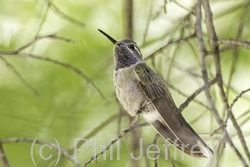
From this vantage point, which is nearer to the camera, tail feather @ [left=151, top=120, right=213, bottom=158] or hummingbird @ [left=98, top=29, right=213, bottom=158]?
tail feather @ [left=151, top=120, right=213, bottom=158]

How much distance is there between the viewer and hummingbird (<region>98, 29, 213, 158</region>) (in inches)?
104

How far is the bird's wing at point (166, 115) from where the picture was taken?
2585mm

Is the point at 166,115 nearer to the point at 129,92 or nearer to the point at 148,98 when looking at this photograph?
the point at 148,98

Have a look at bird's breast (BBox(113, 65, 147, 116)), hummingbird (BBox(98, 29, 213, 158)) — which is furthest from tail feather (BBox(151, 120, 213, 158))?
bird's breast (BBox(113, 65, 147, 116))

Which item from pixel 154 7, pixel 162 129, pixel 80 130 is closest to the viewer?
pixel 162 129

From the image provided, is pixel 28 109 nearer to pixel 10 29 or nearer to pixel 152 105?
pixel 10 29

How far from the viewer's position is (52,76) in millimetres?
3551

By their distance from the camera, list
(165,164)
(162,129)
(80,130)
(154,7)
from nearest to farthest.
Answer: (162,129) → (165,164) → (80,130) → (154,7)

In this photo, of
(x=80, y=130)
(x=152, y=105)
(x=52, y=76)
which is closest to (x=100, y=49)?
(x=52, y=76)

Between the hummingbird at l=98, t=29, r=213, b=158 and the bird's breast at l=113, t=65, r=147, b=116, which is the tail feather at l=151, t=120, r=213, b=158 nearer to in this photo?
the hummingbird at l=98, t=29, r=213, b=158

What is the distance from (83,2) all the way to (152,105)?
1.26 m

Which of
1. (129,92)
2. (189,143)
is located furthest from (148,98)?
→ (189,143)

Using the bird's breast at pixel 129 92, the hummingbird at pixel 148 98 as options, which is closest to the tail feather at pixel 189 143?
the hummingbird at pixel 148 98

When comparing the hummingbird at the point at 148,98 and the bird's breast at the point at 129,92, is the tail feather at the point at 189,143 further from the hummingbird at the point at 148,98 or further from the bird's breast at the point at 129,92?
the bird's breast at the point at 129,92
